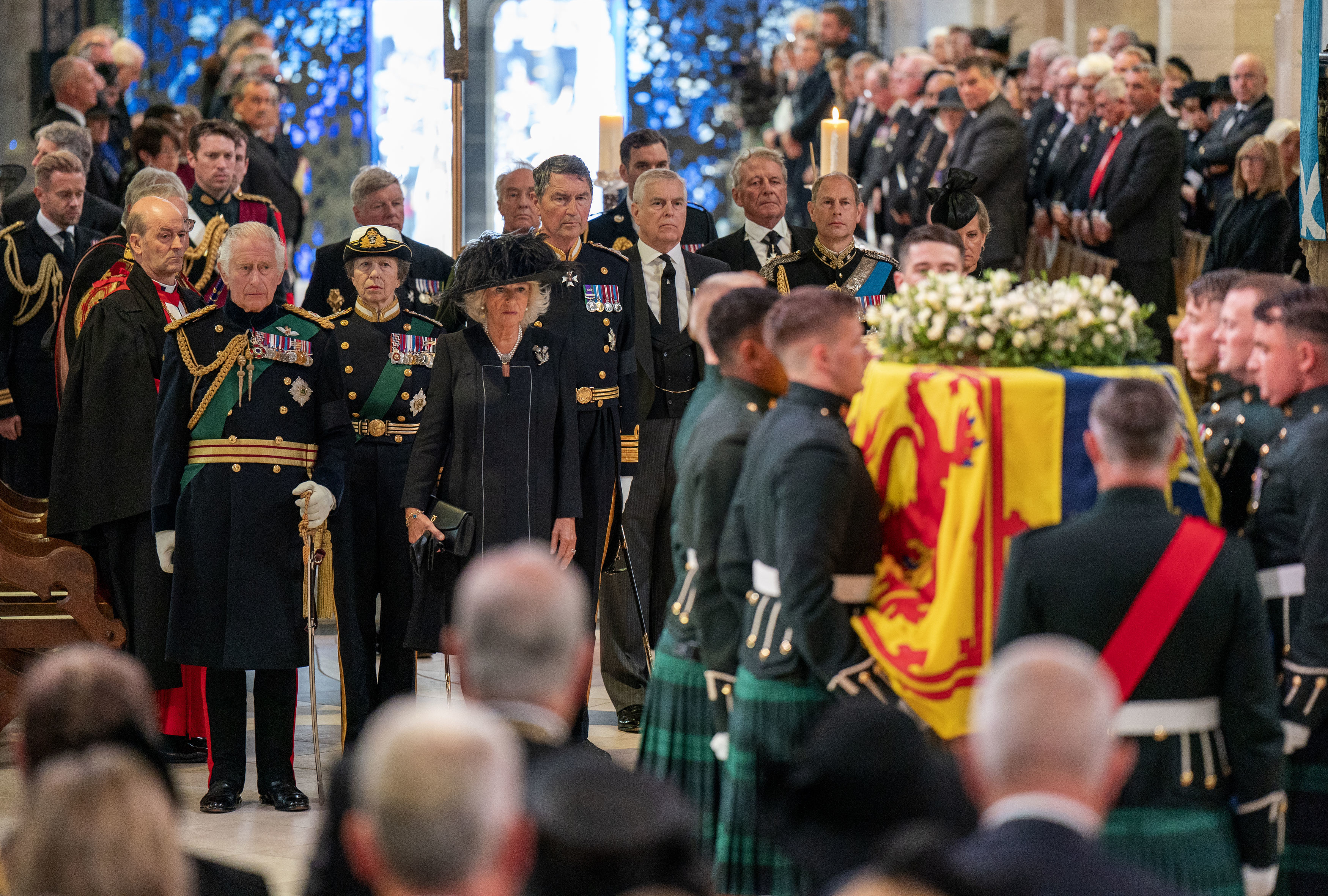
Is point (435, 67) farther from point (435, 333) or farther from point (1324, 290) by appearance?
point (1324, 290)

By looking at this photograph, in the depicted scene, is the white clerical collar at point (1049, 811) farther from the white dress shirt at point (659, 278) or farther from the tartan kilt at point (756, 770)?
the white dress shirt at point (659, 278)

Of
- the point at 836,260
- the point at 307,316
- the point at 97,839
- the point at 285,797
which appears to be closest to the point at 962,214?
the point at 836,260

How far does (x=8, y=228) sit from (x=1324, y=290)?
18.6 ft

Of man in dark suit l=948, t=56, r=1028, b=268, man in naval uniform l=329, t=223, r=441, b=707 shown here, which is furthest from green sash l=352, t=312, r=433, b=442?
man in dark suit l=948, t=56, r=1028, b=268

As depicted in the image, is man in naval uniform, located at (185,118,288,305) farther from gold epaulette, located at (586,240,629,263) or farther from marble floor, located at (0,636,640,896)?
marble floor, located at (0,636,640,896)

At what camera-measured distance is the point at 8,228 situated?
790cm

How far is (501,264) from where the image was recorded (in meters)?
5.91

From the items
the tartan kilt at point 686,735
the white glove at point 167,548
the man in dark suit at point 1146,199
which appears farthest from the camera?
the man in dark suit at point 1146,199

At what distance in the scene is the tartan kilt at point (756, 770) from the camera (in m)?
4.05

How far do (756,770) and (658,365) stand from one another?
3003 millimetres

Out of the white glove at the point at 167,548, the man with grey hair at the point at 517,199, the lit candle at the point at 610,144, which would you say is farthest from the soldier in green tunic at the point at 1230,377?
the lit candle at the point at 610,144

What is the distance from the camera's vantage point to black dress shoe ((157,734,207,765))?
663cm

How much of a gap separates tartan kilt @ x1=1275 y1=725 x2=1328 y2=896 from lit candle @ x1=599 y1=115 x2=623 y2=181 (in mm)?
5253

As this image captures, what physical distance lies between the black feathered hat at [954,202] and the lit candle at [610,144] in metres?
2.08
